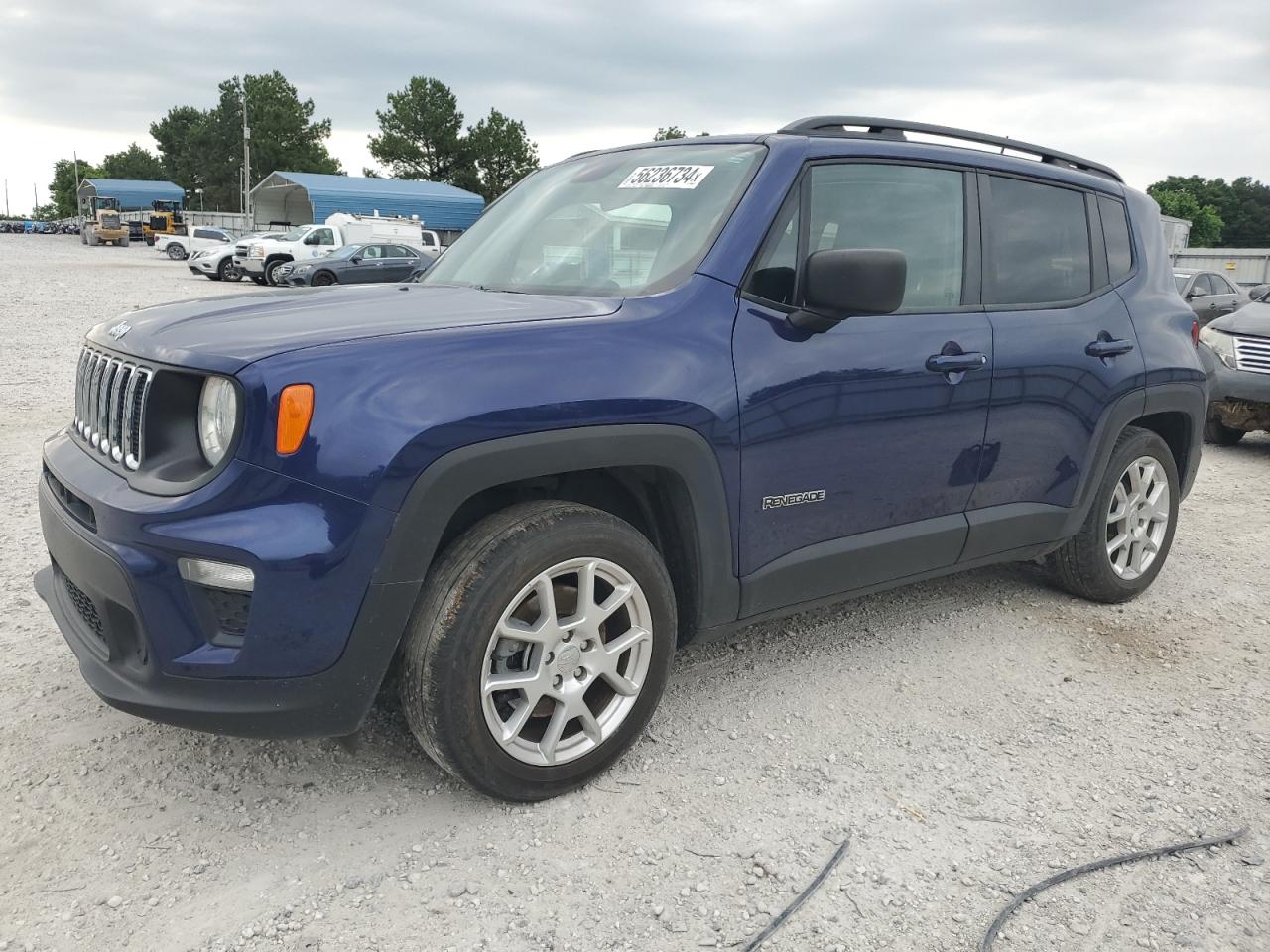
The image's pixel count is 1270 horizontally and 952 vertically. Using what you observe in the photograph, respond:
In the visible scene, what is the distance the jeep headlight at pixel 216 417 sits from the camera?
2.35 meters

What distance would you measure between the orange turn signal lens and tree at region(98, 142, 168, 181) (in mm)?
113857

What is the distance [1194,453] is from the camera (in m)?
4.64

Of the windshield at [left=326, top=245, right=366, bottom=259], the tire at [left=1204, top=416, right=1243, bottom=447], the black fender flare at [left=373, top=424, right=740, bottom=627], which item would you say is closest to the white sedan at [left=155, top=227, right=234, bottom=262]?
the windshield at [left=326, top=245, right=366, bottom=259]

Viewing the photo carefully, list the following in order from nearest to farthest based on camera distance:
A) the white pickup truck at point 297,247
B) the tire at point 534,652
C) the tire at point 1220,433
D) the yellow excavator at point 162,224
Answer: the tire at point 534,652
the tire at point 1220,433
the white pickup truck at point 297,247
the yellow excavator at point 162,224

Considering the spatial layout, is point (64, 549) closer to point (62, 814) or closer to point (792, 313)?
point (62, 814)

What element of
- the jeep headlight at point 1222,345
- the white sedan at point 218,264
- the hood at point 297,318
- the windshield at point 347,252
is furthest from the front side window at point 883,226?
the white sedan at point 218,264

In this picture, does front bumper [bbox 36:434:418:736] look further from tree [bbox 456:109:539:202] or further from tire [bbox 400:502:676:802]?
tree [bbox 456:109:539:202]

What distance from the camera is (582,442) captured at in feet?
8.45

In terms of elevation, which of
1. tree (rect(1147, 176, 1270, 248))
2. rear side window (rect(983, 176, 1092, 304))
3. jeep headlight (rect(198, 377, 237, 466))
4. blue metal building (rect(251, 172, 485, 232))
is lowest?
jeep headlight (rect(198, 377, 237, 466))

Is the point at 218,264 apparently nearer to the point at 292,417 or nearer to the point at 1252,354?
the point at 1252,354

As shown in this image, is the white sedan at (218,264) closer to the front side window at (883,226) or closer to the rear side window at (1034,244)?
the rear side window at (1034,244)

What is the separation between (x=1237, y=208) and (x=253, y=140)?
298ft

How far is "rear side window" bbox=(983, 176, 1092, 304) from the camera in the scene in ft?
12.2

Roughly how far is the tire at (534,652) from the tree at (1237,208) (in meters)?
108
